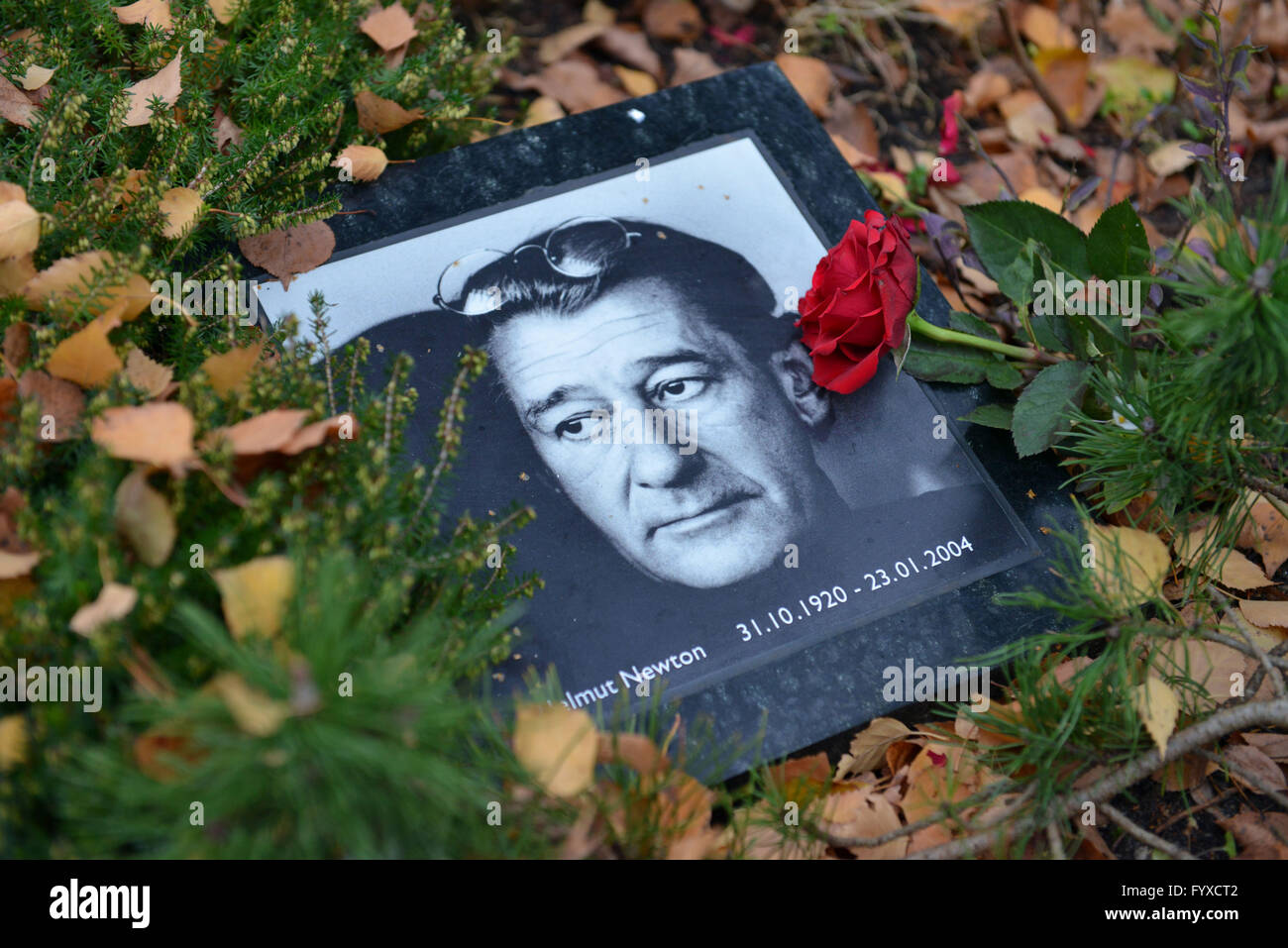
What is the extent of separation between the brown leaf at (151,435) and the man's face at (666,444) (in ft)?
1.93

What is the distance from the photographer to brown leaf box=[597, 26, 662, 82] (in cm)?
234

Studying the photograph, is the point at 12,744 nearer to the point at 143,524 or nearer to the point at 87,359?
the point at 143,524

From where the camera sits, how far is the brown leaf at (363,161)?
5.34 feet

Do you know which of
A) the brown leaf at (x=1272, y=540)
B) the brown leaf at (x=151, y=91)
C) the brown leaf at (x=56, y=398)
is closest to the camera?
the brown leaf at (x=56, y=398)

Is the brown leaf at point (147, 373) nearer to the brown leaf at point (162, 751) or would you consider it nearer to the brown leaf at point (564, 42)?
the brown leaf at point (162, 751)

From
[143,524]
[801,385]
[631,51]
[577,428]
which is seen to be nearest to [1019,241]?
[801,385]

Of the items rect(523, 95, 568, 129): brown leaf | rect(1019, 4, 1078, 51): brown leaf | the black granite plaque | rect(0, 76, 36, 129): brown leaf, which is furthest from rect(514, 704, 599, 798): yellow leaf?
rect(1019, 4, 1078, 51): brown leaf

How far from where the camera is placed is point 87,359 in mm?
1131

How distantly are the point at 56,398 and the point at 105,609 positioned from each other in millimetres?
379

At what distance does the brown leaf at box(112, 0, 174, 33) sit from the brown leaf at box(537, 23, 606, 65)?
0.94 metres

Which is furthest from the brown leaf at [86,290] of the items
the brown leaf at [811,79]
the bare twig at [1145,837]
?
the brown leaf at [811,79]

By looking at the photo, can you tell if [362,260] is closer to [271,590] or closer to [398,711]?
[271,590]
